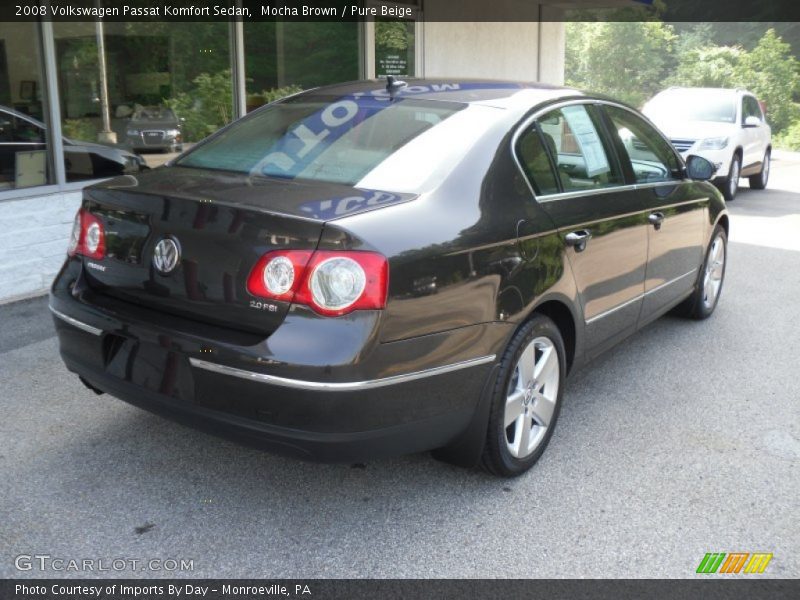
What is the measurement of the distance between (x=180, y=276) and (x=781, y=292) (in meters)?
5.74

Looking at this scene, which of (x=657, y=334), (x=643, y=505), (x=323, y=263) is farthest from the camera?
(x=657, y=334)

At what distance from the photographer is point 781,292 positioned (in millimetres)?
7121

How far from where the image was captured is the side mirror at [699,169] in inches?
209

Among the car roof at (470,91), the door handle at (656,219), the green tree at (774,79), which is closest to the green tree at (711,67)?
the green tree at (774,79)

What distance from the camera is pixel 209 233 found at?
2.95 metres

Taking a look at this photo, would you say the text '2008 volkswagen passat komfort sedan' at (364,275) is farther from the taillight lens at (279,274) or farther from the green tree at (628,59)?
the green tree at (628,59)

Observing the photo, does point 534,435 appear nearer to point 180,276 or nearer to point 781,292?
point 180,276

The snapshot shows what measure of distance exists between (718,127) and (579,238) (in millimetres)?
10706

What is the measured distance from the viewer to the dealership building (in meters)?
6.37

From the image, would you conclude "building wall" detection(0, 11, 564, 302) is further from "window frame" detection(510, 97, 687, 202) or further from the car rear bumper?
"window frame" detection(510, 97, 687, 202)

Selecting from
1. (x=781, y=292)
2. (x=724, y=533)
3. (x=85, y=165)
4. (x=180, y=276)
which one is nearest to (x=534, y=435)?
Result: (x=724, y=533)

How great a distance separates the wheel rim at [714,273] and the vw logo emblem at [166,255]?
4055 millimetres

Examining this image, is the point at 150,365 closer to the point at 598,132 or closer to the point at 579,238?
the point at 579,238

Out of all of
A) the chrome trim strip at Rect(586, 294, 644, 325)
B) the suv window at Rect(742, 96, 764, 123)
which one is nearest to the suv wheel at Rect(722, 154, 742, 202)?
the suv window at Rect(742, 96, 764, 123)
